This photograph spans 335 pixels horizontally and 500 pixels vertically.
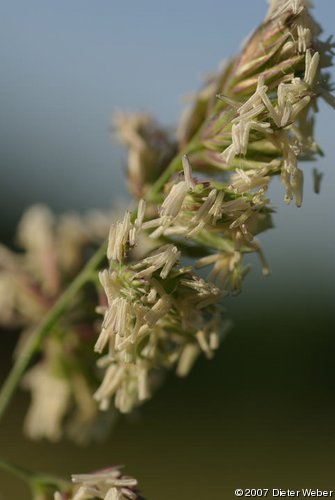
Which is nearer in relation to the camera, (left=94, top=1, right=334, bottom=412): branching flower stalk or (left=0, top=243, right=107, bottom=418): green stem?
(left=94, top=1, right=334, bottom=412): branching flower stalk

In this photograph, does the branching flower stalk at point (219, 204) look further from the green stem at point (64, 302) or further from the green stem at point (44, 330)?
the green stem at point (44, 330)

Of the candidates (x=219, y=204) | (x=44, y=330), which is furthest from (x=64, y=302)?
(x=219, y=204)

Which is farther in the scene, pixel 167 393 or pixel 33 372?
pixel 167 393

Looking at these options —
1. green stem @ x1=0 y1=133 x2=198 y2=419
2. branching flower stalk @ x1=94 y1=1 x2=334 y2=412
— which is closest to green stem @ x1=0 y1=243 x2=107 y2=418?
green stem @ x1=0 y1=133 x2=198 y2=419

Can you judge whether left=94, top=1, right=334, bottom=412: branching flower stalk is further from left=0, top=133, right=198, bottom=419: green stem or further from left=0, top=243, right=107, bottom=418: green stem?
left=0, top=243, right=107, bottom=418: green stem

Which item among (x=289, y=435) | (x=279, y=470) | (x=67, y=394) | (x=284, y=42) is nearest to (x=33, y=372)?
(x=67, y=394)

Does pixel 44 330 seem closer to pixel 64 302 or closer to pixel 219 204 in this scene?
pixel 64 302

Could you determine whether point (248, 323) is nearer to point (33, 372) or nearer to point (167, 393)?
point (167, 393)

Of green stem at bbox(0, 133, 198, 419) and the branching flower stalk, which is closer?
the branching flower stalk

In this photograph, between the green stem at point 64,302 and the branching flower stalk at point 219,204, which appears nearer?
the branching flower stalk at point 219,204

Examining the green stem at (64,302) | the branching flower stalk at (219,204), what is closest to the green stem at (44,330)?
the green stem at (64,302)

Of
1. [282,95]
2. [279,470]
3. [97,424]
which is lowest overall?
[279,470]
